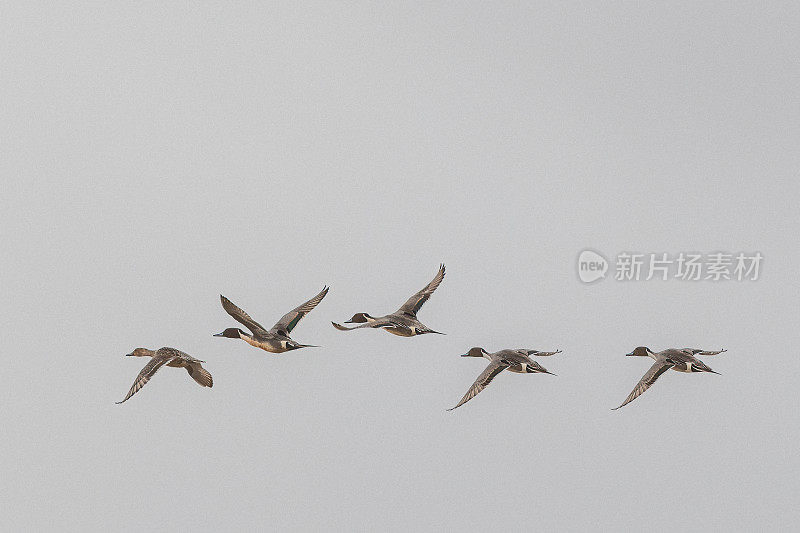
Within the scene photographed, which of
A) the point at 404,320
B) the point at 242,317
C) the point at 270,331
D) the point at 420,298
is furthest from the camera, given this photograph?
the point at 420,298

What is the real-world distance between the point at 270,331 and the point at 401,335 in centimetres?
160

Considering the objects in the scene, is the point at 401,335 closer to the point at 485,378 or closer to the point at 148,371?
the point at 485,378

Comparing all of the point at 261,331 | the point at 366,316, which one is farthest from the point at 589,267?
the point at 261,331

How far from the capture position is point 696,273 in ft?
46.1

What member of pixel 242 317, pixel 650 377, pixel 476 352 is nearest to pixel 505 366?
pixel 476 352

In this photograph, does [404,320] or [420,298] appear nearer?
[404,320]

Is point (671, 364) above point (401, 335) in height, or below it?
above

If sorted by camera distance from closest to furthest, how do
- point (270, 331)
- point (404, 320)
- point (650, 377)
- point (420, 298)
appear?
1. point (270, 331)
2. point (650, 377)
3. point (404, 320)
4. point (420, 298)

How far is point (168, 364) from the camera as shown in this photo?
1141 cm

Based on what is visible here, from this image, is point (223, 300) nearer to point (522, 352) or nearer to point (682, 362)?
point (522, 352)

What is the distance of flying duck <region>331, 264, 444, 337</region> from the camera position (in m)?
11.9

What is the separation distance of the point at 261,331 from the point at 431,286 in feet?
7.30

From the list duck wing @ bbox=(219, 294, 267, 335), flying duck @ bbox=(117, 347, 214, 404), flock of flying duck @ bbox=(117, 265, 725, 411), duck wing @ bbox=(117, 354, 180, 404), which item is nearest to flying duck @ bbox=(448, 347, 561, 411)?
flock of flying duck @ bbox=(117, 265, 725, 411)

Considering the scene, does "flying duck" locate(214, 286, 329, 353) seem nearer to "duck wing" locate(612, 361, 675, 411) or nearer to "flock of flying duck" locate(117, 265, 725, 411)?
"flock of flying duck" locate(117, 265, 725, 411)
